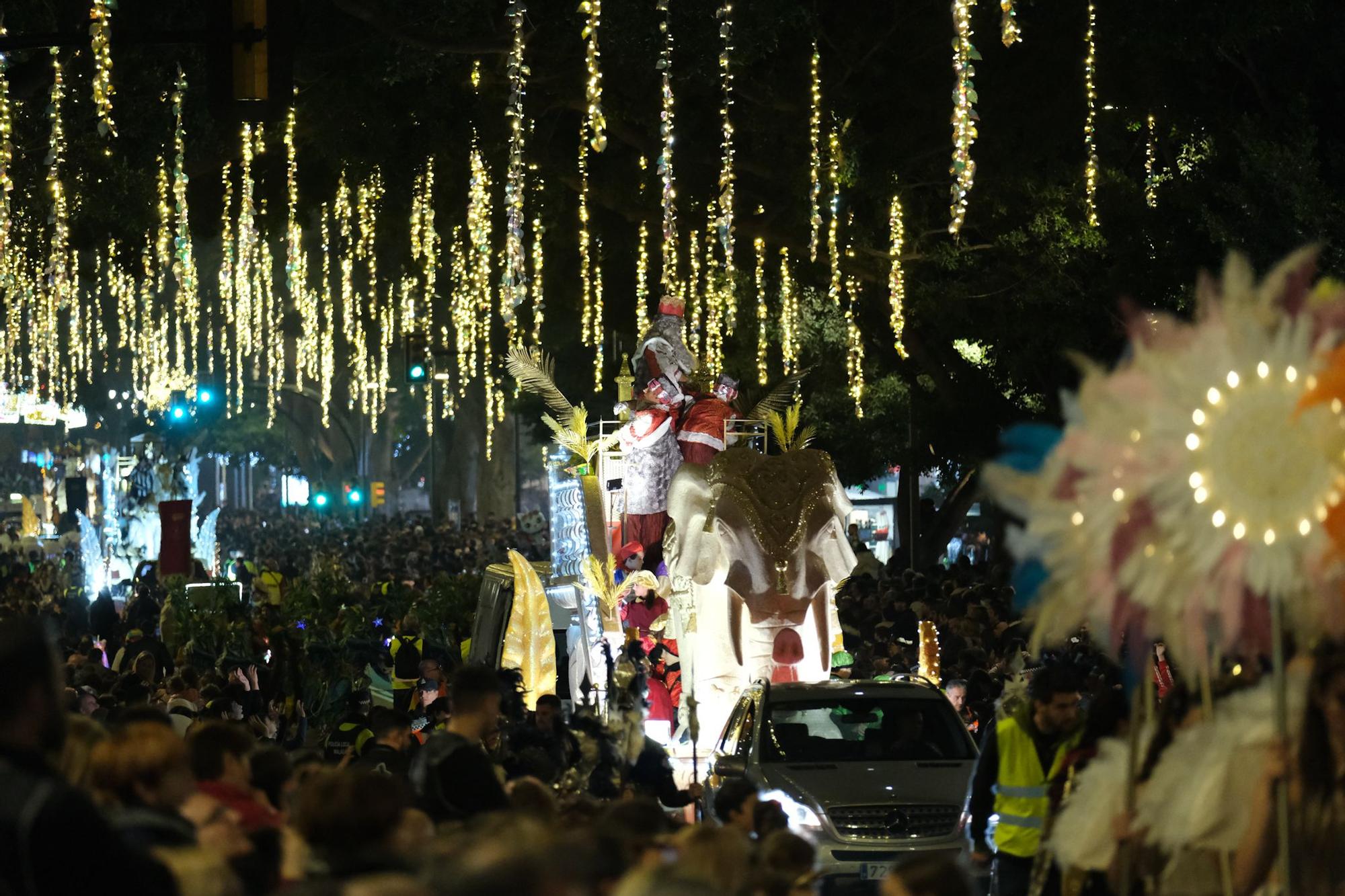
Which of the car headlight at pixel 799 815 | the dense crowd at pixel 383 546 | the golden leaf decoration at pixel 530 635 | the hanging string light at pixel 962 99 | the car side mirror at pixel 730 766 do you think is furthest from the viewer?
the dense crowd at pixel 383 546

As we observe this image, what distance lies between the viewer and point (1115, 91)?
70.0 feet

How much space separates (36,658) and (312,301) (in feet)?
112

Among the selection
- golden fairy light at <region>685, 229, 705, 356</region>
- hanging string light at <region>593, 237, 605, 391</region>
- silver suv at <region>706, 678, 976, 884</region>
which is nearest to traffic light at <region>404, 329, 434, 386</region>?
hanging string light at <region>593, 237, 605, 391</region>

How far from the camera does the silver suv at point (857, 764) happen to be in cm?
1135

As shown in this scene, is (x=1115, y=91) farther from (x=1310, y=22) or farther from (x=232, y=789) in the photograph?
Answer: (x=232, y=789)

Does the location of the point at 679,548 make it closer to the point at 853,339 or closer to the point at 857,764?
the point at 857,764

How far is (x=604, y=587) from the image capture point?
1762 cm

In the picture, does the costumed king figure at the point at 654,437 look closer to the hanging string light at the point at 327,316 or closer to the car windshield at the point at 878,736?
the car windshield at the point at 878,736

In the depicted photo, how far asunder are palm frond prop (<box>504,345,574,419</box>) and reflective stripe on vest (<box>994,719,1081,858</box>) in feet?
35.6

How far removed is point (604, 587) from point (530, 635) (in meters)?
0.92

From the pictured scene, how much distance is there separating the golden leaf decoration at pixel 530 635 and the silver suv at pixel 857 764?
17.9 feet

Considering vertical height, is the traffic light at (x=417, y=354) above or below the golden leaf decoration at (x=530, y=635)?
above

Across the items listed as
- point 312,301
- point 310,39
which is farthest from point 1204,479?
point 312,301

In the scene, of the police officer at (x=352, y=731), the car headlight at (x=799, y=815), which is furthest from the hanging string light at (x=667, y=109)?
the car headlight at (x=799, y=815)
